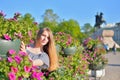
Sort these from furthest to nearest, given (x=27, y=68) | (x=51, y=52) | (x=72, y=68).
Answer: (x=72, y=68)
(x=51, y=52)
(x=27, y=68)

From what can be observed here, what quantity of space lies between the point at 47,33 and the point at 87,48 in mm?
7075

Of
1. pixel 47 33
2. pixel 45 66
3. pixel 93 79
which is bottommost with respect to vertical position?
pixel 93 79

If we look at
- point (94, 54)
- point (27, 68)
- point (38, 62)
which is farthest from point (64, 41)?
point (27, 68)

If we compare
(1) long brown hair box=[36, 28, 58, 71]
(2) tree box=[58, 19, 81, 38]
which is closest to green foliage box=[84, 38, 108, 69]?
(1) long brown hair box=[36, 28, 58, 71]

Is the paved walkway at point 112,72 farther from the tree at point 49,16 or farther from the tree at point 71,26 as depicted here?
the tree at point 49,16

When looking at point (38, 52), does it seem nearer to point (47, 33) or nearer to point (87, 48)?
point (47, 33)

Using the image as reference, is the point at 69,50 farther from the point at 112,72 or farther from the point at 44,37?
the point at 112,72

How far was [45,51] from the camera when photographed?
3.18m

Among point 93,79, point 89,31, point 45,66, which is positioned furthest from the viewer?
point 89,31

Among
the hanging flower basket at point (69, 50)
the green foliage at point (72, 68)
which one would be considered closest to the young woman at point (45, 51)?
the green foliage at point (72, 68)

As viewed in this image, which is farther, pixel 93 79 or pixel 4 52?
pixel 93 79

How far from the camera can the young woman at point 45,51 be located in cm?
302

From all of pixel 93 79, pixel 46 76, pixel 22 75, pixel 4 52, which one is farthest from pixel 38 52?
pixel 93 79

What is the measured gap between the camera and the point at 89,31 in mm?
75438
